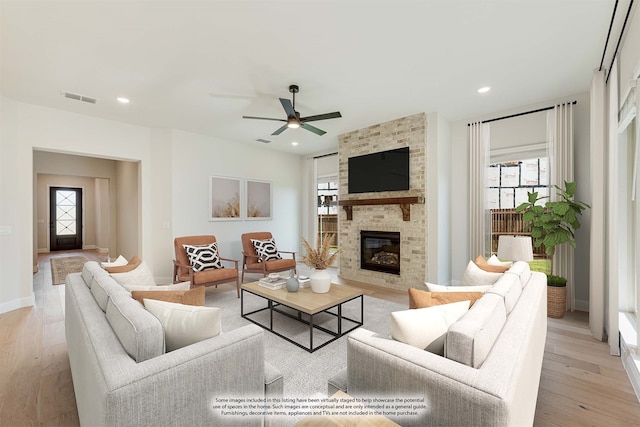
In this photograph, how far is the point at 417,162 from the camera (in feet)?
14.1

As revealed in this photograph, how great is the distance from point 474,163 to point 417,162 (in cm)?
90

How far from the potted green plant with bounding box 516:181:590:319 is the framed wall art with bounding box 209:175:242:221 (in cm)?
491

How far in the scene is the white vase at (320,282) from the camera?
2.89 meters

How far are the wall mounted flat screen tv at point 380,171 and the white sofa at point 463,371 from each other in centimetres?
323

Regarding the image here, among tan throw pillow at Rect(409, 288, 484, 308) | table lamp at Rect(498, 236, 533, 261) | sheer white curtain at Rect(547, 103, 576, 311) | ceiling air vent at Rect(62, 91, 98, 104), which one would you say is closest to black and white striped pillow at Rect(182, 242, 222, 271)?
ceiling air vent at Rect(62, 91, 98, 104)

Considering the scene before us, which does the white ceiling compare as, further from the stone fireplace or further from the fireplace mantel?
the fireplace mantel

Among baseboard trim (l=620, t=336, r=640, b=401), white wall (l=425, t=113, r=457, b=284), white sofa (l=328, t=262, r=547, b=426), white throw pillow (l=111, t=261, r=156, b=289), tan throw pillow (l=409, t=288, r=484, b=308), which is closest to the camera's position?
white sofa (l=328, t=262, r=547, b=426)

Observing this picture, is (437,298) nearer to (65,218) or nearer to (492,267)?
(492,267)

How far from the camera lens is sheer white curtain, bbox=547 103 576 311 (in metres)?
3.54

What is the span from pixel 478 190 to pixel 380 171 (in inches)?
61.3

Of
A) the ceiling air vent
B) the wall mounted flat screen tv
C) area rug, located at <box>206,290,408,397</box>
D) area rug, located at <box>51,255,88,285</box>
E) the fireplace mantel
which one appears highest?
the ceiling air vent

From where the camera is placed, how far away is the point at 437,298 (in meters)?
1.57

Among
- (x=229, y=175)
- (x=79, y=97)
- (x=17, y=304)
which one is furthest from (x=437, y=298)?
(x=17, y=304)

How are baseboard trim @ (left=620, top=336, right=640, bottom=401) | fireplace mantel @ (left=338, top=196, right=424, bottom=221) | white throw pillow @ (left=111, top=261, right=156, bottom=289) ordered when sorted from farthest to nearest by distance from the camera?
fireplace mantel @ (left=338, top=196, right=424, bottom=221) → white throw pillow @ (left=111, top=261, right=156, bottom=289) → baseboard trim @ (left=620, top=336, right=640, bottom=401)
